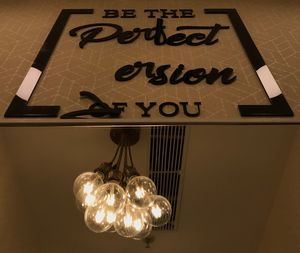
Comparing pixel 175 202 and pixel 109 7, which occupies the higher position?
pixel 109 7

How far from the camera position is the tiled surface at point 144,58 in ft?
7.42

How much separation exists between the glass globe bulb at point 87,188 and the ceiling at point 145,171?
127 cm

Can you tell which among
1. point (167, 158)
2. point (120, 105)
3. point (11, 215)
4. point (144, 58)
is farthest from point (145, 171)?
point (120, 105)

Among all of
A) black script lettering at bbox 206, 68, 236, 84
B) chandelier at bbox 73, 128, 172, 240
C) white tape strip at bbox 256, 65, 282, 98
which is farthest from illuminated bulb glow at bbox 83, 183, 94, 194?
white tape strip at bbox 256, 65, 282, 98

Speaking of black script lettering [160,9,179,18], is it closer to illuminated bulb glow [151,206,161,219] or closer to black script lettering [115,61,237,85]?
black script lettering [115,61,237,85]

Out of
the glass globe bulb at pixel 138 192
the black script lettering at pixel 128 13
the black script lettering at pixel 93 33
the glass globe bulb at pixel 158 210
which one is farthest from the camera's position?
the black script lettering at pixel 128 13

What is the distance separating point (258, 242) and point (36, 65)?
3709 millimetres

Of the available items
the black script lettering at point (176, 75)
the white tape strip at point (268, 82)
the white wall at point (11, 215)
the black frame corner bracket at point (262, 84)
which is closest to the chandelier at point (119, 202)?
the black script lettering at point (176, 75)

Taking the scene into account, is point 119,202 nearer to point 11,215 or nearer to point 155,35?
point 155,35

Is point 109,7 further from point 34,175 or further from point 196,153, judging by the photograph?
point 34,175

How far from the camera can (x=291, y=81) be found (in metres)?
2.44

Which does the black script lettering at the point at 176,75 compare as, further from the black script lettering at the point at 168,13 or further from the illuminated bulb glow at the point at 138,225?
the illuminated bulb glow at the point at 138,225

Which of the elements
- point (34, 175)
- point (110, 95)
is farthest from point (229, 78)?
point (34, 175)

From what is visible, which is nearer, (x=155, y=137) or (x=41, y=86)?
(x=41, y=86)
